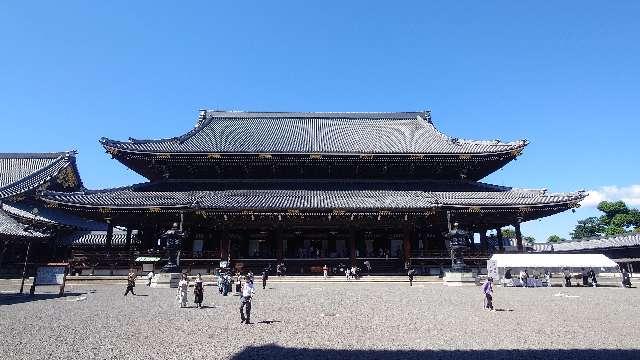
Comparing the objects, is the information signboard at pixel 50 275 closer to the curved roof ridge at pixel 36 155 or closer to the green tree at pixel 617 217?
the curved roof ridge at pixel 36 155

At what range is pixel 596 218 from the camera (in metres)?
107

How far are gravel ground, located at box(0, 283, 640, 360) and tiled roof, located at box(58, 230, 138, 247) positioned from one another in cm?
1796

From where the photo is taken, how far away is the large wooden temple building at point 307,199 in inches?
1113

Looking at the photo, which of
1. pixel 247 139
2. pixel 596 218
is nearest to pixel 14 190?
pixel 247 139

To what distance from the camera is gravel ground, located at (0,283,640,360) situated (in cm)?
888

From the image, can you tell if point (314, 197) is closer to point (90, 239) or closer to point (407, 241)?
point (407, 241)

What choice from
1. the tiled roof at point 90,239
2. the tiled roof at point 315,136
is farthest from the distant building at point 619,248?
the tiled roof at point 90,239

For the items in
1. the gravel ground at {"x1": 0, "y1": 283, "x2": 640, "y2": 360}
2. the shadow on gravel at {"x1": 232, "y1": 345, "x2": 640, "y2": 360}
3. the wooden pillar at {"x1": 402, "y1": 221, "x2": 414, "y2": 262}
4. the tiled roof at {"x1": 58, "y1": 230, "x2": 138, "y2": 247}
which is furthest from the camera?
the tiled roof at {"x1": 58, "y1": 230, "x2": 138, "y2": 247}

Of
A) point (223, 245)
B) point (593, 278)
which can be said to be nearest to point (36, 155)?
point (223, 245)

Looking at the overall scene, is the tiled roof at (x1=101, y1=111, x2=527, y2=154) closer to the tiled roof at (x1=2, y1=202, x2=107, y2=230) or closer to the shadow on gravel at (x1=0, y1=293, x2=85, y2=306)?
the tiled roof at (x1=2, y1=202, x2=107, y2=230)

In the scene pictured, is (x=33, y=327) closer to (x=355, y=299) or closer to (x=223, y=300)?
(x=223, y=300)

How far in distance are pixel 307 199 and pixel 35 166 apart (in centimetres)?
3541

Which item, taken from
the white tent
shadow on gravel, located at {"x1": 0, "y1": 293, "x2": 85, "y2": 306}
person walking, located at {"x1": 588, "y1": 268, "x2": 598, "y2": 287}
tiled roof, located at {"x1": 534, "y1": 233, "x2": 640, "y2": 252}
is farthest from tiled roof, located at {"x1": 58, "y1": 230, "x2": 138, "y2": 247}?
tiled roof, located at {"x1": 534, "y1": 233, "x2": 640, "y2": 252}

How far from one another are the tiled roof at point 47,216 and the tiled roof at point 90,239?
107cm
